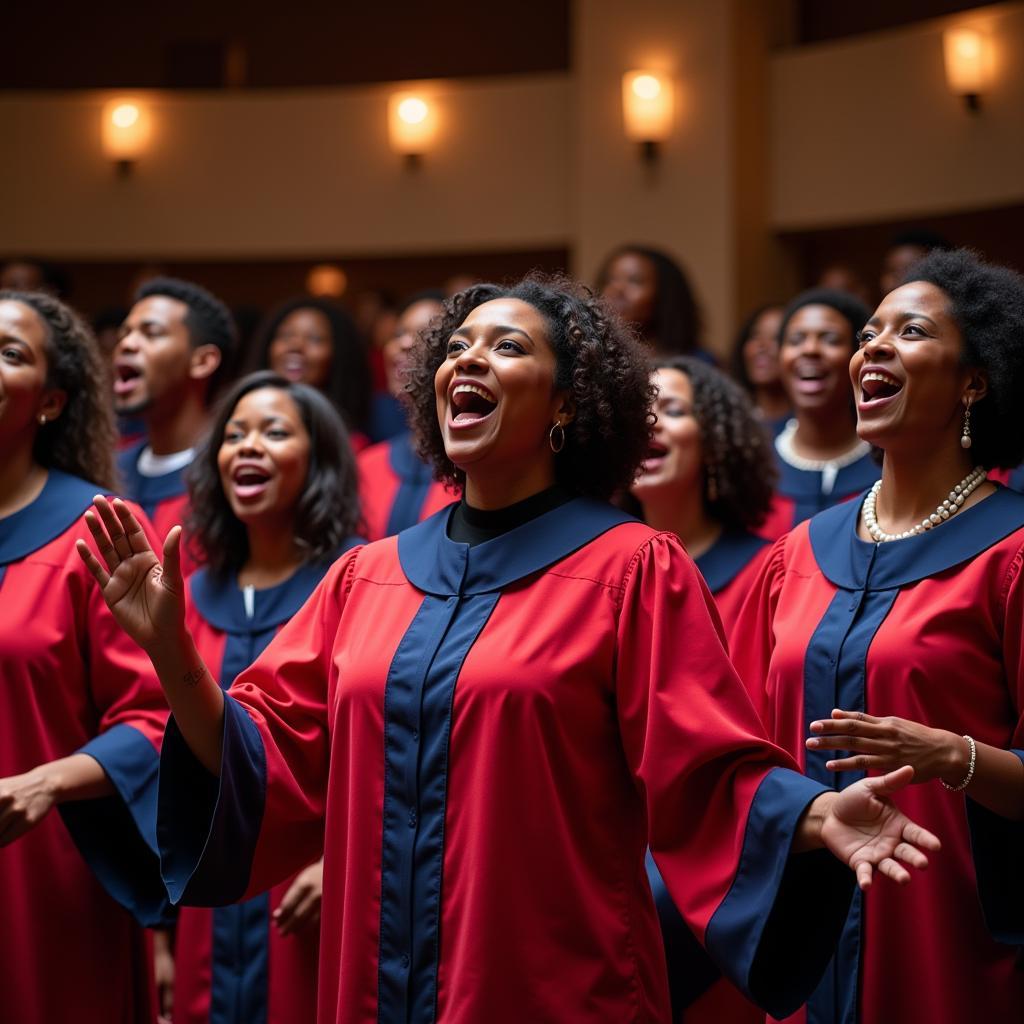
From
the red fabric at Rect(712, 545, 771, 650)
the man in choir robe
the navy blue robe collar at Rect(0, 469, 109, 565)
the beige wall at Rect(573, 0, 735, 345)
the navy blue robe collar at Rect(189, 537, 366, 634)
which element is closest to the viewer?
the navy blue robe collar at Rect(0, 469, 109, 565)

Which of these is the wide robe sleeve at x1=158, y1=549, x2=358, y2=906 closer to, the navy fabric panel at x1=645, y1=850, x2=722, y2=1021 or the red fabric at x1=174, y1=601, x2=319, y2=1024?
the navy fabric panel at x1=645, y1=850, x2=722, y2=1021

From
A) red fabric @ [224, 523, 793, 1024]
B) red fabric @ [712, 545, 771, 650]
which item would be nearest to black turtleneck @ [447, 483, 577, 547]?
red fabric @ [224, 523, 793, 1024]

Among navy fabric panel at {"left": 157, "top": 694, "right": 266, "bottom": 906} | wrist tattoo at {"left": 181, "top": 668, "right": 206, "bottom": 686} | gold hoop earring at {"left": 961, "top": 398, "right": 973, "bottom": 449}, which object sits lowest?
navy fabric panel at {"left": 157, "top": 694, "right": 266, "bottom": 906}

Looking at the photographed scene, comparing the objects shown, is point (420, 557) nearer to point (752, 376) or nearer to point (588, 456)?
point (588, 456)


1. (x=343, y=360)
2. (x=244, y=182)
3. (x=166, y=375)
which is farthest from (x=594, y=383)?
(x=244, y=182)

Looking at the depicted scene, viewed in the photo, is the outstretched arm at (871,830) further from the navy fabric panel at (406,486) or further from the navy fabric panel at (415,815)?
the navy fabric panel at (406,486)

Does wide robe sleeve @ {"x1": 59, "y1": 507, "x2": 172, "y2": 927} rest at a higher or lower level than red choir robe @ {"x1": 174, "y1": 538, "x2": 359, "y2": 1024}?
higher

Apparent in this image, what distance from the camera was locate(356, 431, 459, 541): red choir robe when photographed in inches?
216

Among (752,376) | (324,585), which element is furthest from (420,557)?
(752,376)

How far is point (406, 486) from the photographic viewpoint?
18.6 ft

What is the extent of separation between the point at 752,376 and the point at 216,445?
9.44ft

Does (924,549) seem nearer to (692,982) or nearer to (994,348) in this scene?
(994,348)

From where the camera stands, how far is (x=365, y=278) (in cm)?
1150

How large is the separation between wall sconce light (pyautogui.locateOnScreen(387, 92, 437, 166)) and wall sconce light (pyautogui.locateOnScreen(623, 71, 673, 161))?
5.04 feet
